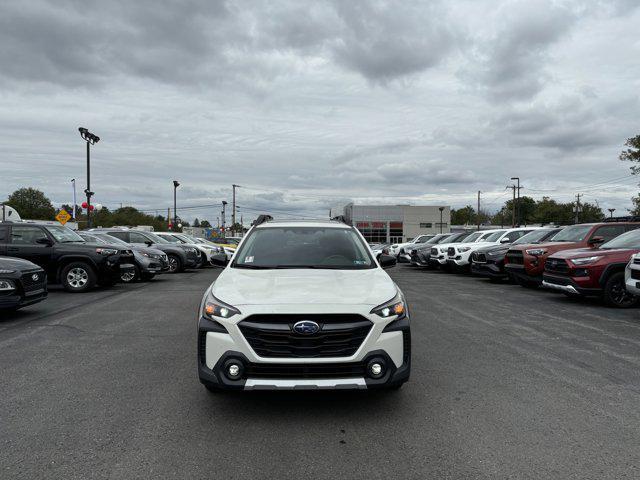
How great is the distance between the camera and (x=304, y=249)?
18.5 feet

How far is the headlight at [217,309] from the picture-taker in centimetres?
400

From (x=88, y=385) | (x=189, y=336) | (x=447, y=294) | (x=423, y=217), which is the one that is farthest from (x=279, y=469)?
(x=423, y=217)

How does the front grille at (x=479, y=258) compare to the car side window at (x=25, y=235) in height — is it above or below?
below

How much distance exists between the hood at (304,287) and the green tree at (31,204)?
433 ft

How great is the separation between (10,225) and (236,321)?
443 inches

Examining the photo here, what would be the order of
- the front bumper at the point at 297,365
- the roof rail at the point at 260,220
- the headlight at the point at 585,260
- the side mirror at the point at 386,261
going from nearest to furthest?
1. the front bumper at the point at 297,365
2. the side mirror at the point at 386,261
3. the roof rail at the point at 260,220
4. the headlight at the point at 585,260

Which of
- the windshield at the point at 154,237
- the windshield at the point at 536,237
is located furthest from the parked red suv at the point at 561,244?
the windshield at the point at 154,237

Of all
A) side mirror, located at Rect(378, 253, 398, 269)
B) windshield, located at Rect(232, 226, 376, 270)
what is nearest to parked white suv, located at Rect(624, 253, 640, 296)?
side mirror, located at Rect(378, 253, 398, 269)

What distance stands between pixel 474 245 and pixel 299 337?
1691 centimetres

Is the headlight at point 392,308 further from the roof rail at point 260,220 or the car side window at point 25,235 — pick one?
the car side window at point 25,235

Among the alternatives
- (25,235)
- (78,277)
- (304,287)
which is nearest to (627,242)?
(304,287)

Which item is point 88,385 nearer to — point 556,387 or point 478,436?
point 478,436

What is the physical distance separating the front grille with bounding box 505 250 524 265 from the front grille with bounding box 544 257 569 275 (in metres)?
2.18

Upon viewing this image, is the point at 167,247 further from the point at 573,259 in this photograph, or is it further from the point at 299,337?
the point at 299,337
